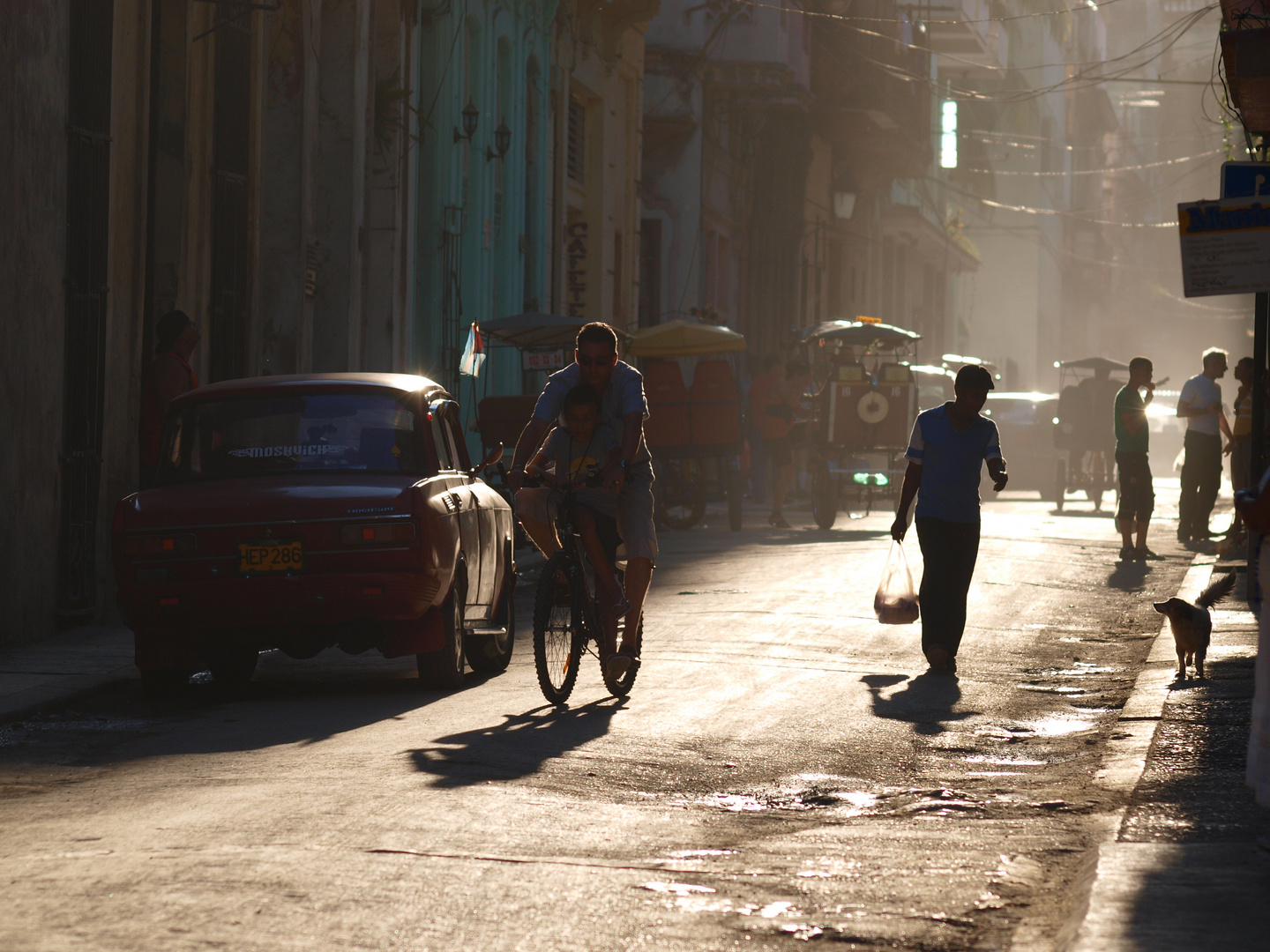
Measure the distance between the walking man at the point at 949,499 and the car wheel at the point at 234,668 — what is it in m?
3.51

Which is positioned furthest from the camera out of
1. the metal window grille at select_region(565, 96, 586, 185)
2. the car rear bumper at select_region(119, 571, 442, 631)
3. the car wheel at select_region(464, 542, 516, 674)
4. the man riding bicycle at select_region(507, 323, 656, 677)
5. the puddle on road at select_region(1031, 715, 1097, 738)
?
the metal window grille at select_region(565, 96, 586, 185)

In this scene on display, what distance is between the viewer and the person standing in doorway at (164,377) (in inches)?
493

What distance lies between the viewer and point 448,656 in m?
9.77

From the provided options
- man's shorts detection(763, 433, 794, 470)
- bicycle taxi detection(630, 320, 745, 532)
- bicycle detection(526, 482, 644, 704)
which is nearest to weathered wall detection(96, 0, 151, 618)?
bicycle detection(526, 482, 644, 704)

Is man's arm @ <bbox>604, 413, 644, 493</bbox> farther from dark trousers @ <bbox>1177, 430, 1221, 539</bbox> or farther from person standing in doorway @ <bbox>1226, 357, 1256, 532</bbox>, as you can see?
dark trousers @ <bbox>1177, 430, 1221, 539</bbox>

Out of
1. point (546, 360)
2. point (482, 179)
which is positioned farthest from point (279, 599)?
point (482, 179)

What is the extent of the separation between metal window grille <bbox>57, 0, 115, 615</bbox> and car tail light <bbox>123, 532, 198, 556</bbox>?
3.30 m

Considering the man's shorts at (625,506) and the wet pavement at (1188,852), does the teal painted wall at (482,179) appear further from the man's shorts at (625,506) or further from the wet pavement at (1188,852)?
the wet pavement at (1188,852)

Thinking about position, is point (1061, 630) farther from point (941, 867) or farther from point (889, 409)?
point (889, 409)

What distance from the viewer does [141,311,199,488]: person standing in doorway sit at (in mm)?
12531

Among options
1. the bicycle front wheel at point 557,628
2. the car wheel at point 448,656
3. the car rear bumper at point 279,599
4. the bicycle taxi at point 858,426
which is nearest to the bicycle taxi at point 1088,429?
the bicycle taxi at point 858,426

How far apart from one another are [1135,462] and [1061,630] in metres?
5.61

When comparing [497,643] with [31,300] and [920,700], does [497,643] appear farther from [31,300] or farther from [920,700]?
[31,300]

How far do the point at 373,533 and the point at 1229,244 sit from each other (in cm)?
526
